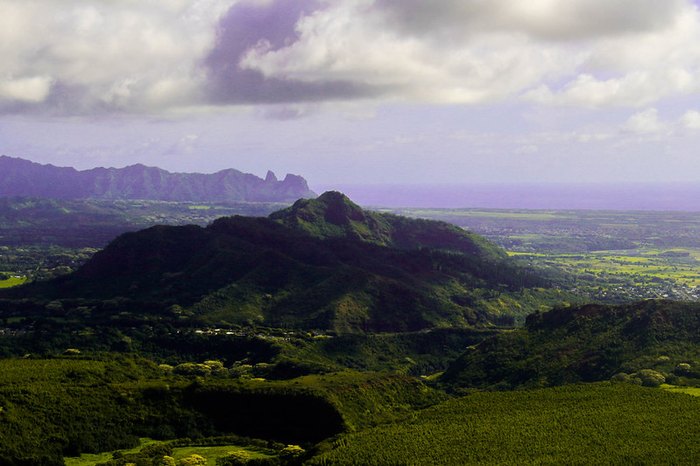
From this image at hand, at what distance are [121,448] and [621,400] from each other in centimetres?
8719

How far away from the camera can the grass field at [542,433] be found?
94188 millimetres

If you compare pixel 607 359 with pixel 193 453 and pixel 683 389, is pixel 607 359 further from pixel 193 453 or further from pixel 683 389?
pixel 193 453

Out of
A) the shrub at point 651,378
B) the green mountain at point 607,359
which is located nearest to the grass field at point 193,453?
the green mountain at point 607,359

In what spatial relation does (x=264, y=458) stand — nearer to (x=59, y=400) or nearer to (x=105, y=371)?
(x=59, y=400)

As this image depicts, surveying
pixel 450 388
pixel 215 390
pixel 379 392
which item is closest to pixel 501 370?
pixel 450 388

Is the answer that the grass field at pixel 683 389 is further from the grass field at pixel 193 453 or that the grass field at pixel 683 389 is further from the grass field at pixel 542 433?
the grass field at pixel 193 453

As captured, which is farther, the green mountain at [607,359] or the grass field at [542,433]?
the green mountain at [607,359]

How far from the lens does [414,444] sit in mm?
99812

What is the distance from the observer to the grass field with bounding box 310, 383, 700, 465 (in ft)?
309

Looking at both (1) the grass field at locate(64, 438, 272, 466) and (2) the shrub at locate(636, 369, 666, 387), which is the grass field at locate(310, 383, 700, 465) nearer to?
(2) the shrub at locate(636, 369, 666, 387)

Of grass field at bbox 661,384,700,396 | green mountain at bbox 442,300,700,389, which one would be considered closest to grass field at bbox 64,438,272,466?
green mountain at bbox 442,300,700,389

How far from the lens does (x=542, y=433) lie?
10356 centimetres

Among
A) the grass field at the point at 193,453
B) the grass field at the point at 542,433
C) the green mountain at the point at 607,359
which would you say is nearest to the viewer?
the grass field at the point at 542,433

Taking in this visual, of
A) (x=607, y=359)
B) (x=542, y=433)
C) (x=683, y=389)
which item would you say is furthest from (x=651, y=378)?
(x=542, y=433)
